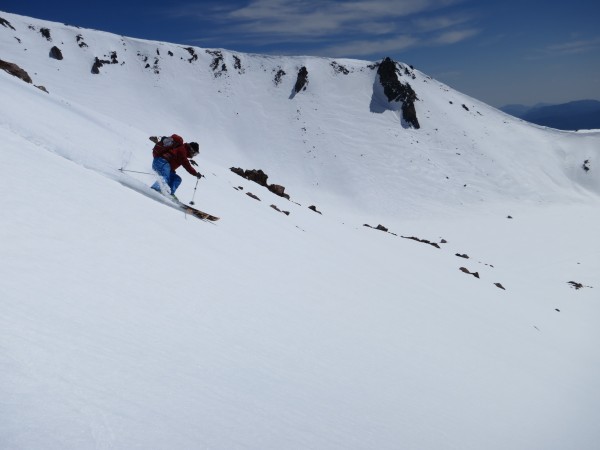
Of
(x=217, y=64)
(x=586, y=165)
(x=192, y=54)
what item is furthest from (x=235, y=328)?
(x=586, y=165)

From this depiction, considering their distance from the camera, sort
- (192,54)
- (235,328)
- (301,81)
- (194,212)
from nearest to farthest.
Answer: (235,328) → (194,212) → (301,81) → (192,54)

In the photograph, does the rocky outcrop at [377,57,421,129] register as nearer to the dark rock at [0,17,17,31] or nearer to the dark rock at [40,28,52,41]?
the dark rock at [40,28,52,41]

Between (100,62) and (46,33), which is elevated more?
(46,33)

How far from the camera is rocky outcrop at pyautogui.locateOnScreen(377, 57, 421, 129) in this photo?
60219 mm

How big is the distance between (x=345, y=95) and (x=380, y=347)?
62.3 metres

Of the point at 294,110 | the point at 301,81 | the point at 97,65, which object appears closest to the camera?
the point at 97,65

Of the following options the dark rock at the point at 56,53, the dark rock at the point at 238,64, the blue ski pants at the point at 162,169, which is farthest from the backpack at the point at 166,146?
the dark rock at the point at 238,64

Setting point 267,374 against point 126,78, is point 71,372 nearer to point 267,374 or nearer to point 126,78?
point 267,374

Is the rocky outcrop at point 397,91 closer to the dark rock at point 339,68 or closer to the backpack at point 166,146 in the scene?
the dark rock at point 339,68

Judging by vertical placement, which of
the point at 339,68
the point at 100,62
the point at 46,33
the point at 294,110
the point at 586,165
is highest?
the point at 339,68

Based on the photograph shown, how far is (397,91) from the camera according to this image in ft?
204

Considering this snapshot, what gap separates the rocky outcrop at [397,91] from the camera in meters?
60.2

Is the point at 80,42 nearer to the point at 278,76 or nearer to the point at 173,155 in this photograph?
the point at 278,76

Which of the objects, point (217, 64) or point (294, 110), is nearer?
point (294, 110)
